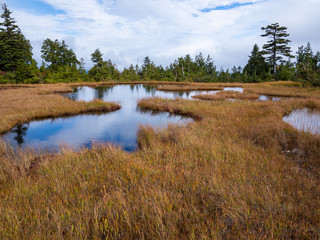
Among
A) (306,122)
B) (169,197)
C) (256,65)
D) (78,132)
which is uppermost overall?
(256,65)

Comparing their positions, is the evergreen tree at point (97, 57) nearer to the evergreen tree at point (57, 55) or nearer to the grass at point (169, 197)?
the evergreen tree at point (57, 55)

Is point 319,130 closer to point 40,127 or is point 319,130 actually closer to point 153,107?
point 153,107

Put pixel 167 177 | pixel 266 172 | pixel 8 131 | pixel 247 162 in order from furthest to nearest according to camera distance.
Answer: pixel 8 131 → pixel 247 162 → pixel 266 172 → pixel 167 177

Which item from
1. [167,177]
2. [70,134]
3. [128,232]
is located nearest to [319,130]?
[167,177]

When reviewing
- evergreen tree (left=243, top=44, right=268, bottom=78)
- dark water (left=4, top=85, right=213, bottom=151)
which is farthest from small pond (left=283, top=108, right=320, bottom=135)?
evergreen tree (left=243, top=44, right=268, bottom=78)

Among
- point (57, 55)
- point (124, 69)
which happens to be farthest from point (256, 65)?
point (57, 55)

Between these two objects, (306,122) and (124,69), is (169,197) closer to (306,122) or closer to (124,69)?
(306,122)

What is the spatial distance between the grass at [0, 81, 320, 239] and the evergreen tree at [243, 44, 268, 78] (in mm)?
53630

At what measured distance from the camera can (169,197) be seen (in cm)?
360

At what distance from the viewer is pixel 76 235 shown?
267 cm

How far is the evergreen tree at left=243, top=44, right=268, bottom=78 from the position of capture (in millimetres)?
52375

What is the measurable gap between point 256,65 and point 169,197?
61367mm

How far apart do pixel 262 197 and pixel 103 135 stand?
960 cm

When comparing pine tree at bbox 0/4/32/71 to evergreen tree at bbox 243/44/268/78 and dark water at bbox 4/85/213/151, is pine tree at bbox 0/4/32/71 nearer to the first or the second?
dark water at bbox 4/85/213/151
